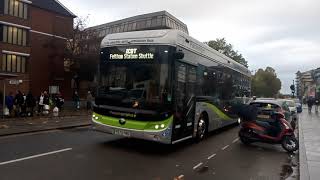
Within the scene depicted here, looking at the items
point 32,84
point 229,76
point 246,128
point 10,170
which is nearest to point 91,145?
point 10,170

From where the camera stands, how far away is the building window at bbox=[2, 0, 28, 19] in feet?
162

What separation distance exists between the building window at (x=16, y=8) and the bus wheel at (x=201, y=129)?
134ft

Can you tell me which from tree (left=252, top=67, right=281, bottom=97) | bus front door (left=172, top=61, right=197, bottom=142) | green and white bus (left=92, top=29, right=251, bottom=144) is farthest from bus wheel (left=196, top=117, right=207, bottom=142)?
tree (left=252, top=67, right=281, bottom=97)

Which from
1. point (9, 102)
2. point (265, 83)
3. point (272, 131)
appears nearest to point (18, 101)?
point (9, 102)

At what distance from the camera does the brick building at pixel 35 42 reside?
49875mm

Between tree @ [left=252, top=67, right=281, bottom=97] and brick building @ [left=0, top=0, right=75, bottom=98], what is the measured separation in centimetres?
6638

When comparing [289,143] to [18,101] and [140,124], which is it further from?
[18,101]

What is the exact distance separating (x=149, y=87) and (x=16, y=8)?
1754 inches

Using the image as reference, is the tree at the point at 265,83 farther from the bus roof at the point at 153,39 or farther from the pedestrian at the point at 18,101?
the bus roof at the point at 153,39

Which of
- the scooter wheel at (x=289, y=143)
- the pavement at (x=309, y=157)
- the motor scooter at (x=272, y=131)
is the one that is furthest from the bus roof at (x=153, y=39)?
the pavement at (x=309, y=157)

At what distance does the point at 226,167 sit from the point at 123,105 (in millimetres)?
3260

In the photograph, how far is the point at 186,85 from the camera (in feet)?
40.2

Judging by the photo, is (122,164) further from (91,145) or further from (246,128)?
(246,128)

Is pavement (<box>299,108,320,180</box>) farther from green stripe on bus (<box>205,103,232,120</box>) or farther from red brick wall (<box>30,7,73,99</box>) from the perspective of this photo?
red brick wall (<box>30,7,73,99</box>)
